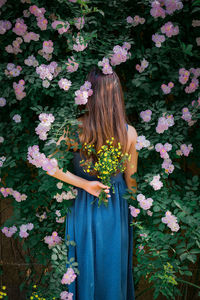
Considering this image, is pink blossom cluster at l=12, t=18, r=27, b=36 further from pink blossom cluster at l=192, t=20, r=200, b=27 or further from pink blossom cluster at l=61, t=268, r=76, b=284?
pink blossom cluster at l=61, t=268, r=76, b=284

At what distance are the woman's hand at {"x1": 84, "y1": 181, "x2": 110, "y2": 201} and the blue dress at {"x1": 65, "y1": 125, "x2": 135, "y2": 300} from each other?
8 centimetres

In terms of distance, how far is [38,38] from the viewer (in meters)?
1.83

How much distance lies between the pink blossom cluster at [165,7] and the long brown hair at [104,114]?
54 centimetres

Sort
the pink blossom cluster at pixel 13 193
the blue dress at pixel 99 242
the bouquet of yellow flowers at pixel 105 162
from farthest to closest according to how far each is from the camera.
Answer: the pink blossom cluster at pixel 13 193, the blue dress at pixel 99 242, the bouquet of yellow flowers at pixel 105 162

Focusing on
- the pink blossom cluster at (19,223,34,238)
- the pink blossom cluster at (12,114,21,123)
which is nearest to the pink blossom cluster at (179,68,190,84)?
the pink blossom cluster at (12,114,21,123)

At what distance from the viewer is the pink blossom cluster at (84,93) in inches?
A: 62.0

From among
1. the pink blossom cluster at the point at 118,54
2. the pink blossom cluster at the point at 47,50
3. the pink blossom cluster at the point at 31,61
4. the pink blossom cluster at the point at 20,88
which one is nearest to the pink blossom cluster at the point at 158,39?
the pink blossom cluster at the point at 118,54

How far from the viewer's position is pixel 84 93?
157 centimetres

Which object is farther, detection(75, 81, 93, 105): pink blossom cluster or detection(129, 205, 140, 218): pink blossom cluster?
detection(129, 205, 140, 218): pink blossom cluster

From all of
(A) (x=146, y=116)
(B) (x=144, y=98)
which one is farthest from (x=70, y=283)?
(B) (x=144, y=98)

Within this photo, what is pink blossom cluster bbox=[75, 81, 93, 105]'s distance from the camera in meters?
1.57

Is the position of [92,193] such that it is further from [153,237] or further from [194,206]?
[194,206]

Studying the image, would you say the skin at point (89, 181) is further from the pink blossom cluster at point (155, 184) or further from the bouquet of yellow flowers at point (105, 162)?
the pink blossom cluster at point (155, 184)

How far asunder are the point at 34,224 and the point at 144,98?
1.15 meters
